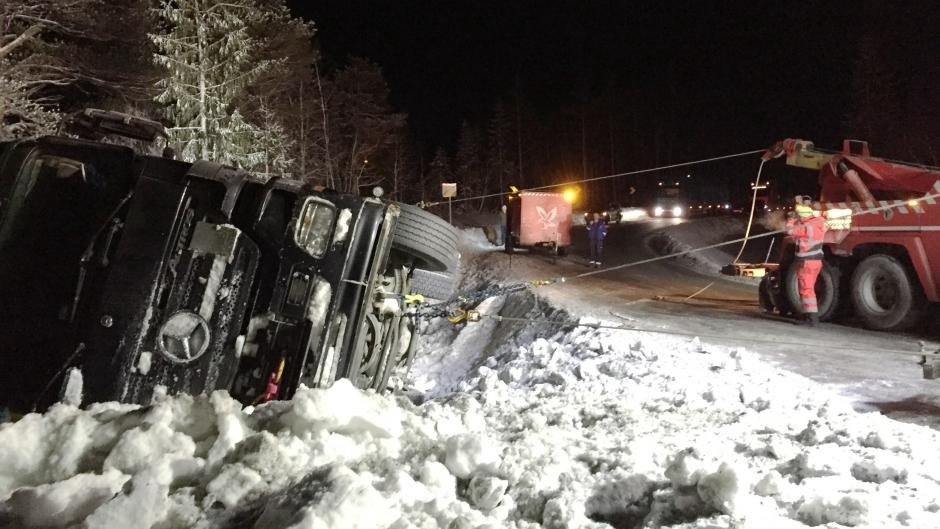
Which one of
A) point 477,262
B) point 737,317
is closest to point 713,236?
point 477,262

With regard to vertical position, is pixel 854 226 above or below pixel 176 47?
below

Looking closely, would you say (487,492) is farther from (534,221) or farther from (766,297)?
(534,221)

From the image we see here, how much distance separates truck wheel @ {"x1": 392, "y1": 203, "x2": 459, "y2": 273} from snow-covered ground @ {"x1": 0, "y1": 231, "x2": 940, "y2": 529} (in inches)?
42.5

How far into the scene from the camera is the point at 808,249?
897 centimetres

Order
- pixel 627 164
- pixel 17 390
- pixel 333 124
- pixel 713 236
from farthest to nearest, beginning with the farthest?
pixel 627 164 → pixel 333 124 → pixel 713 236 → pixel 17 390

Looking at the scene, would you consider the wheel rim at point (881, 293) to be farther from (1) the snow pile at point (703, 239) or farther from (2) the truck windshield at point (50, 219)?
(1) the snow pile at point (703, 239)

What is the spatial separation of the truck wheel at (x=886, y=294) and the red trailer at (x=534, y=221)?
11750 mm

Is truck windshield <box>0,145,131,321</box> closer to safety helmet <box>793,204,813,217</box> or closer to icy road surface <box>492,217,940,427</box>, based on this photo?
icy road surface <box>492,217,940,427</box>

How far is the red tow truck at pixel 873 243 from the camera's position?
324 inches

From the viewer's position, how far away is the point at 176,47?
18125 millimetres

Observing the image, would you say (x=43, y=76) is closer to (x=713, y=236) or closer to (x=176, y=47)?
(x=176, y=47)

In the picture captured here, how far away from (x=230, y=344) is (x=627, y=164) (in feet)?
241

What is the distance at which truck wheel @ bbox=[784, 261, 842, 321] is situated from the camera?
945 centimetres

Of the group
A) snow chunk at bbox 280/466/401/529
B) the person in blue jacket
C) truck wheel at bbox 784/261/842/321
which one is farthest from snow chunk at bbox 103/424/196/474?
the person in blue jacket
